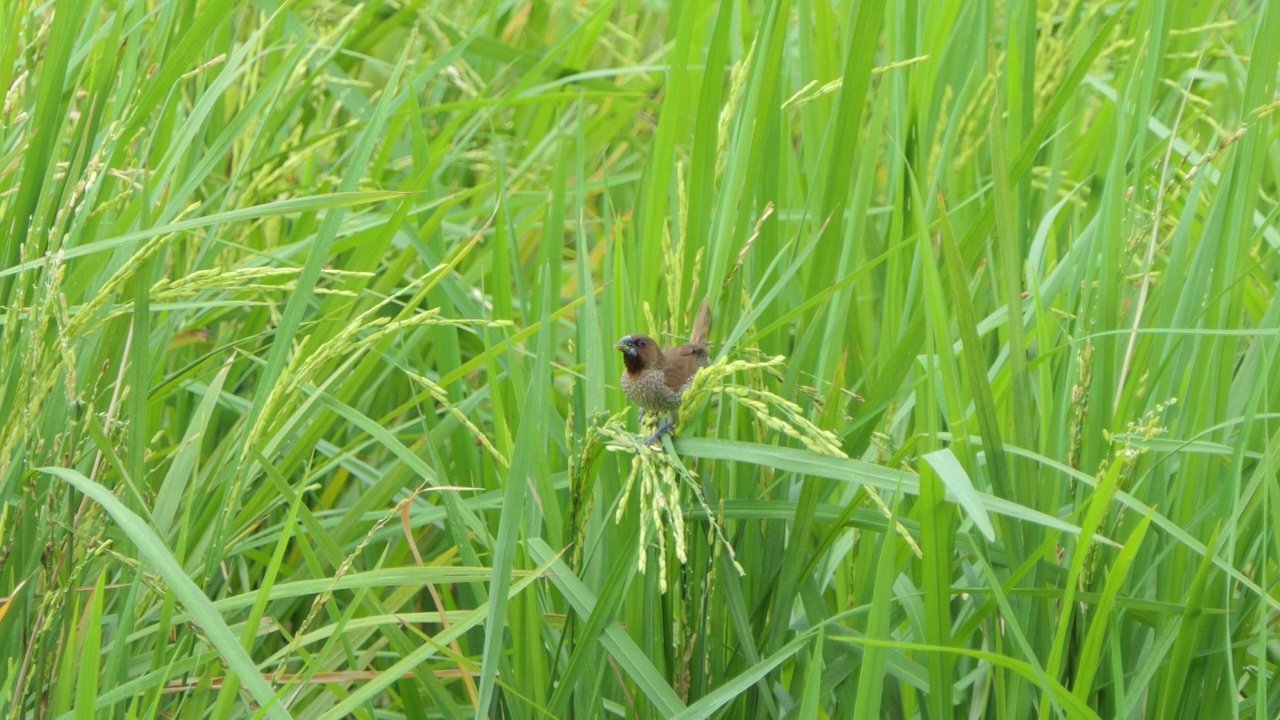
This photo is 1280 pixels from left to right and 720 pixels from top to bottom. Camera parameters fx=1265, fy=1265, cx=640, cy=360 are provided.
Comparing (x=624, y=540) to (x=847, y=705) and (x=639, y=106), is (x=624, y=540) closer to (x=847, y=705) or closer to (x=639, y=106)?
(x=847, y=705)

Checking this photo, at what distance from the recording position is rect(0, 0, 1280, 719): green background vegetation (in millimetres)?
1688

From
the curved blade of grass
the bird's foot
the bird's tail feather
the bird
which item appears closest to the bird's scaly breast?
the bird

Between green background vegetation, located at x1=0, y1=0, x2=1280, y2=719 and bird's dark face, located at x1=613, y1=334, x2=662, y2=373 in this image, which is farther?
bird's dark face, located at x1=613, y1=334, x2=662, y2=373

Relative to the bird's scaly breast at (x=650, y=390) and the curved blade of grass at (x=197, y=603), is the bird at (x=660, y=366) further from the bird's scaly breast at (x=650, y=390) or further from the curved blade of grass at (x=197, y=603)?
the curved blade of grass at (x=197, y=603)

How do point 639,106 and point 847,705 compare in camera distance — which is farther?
point 639,106

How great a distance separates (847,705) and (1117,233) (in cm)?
84

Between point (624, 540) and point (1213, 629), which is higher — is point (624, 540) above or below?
above

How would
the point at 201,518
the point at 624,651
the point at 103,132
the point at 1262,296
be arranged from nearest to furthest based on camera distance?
the point at 624,651 < the point at 201,518 < the point at 103,132 < the point at 1262,296

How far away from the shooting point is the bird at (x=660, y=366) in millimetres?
2141

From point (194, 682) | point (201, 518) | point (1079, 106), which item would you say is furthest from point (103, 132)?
point (1079, 106)

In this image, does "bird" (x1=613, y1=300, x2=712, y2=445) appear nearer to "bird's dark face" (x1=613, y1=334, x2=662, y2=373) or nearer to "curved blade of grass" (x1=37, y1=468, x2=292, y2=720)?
"bird's dark face" (x1=613, y1=334, x2=662, y2=373)

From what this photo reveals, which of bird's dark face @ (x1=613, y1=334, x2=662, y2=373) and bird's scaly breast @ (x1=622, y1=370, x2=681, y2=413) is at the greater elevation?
bird's dark face @ (x1=613, y1=334, x2=662, y2=373)

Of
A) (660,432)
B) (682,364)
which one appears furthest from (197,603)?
(682,364)

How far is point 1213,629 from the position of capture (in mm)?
1808
